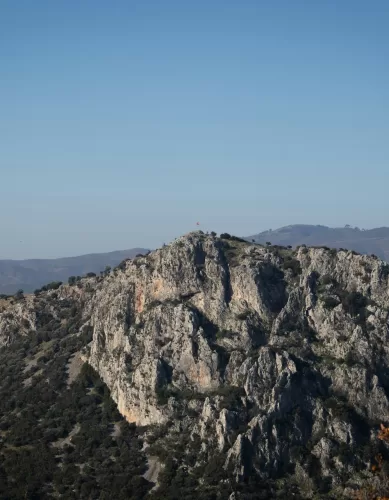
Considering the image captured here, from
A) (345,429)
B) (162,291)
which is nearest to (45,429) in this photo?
(162,291)

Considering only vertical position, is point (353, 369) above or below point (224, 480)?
above

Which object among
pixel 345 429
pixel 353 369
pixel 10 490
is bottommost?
pixel 10 490

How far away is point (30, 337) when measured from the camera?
18200 cm

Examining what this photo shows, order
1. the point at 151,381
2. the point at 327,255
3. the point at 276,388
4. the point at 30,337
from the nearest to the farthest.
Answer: the point at 276,388 → the point at 151,381 → the point at 327,255 → the point at 30,337

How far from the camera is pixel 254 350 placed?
478 ft

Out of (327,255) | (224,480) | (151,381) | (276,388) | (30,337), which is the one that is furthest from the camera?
(30,337)

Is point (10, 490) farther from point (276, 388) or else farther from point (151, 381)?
point (276, 388)

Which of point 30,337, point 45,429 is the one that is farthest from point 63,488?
point 30,337

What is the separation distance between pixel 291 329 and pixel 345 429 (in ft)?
75.1

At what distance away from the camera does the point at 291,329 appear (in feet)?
485

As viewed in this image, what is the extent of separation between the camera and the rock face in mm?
131875

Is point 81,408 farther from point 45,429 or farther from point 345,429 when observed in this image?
point 345,429

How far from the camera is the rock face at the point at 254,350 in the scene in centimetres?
13188

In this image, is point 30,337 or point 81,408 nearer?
point 81,408
